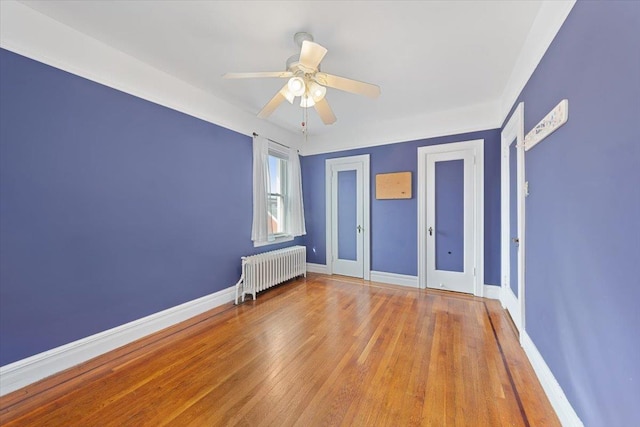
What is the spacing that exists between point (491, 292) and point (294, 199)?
11.1 feet

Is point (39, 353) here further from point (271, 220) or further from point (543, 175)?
point (543, 175)

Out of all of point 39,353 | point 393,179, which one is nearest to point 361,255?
point 393,179

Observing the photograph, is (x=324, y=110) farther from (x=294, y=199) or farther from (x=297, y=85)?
(x=294, y=199)

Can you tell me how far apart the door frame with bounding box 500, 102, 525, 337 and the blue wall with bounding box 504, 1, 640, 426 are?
1.49ft

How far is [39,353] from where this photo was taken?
6.01 feet

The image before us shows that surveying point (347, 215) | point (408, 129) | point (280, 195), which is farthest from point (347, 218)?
point (408, 129)

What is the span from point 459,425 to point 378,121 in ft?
12.8

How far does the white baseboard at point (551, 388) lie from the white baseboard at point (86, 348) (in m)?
3.30

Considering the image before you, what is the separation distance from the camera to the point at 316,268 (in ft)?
16.3

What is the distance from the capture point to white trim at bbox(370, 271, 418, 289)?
158 inches

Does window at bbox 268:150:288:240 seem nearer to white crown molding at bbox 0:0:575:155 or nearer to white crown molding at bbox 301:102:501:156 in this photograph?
white crown molding at bbox 0:0:575:155

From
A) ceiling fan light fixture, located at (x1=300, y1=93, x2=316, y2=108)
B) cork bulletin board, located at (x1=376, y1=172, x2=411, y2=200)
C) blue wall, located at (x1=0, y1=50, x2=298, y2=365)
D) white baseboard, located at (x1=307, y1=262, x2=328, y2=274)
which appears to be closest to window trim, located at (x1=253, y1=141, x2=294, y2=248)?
white baseboard, located at (x1=307, y1=262, x2=328, y2=274)

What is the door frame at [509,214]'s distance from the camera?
7.39ft

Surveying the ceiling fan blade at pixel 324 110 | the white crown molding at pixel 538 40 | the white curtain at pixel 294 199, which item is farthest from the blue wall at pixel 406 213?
the ceiling fan blade at pixel 324 110
